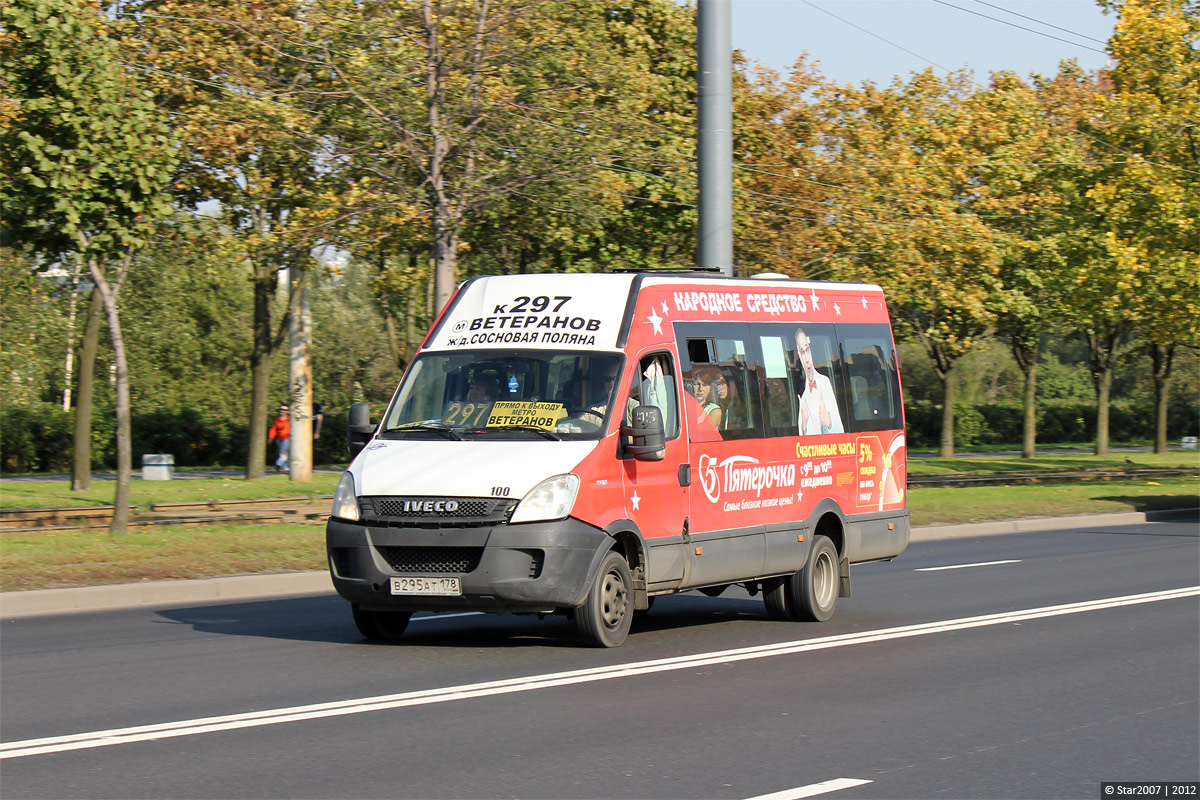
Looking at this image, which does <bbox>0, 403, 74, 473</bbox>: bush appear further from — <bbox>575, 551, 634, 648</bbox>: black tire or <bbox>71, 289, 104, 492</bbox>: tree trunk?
<bbox>575, 551, 634, 648</bbox>: black tire

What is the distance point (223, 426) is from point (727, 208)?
29.1 m

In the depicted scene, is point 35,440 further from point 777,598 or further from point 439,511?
point 439,511

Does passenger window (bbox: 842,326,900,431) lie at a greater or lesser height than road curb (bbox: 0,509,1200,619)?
greater

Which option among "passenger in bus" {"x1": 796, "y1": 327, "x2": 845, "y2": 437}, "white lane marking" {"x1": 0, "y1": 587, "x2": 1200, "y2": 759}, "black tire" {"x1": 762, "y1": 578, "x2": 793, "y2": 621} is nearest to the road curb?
"black tire" {"x1": 762, "y1": 578, "x2": 793, "y2": 621}

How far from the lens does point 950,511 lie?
81.1 ft

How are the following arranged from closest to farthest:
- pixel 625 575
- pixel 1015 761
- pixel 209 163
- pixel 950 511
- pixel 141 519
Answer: pixel 1015 761, pixel 625 575, pixel 141 519, pixel 950 511, pixel 209 163

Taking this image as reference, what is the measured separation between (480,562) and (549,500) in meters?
0.61

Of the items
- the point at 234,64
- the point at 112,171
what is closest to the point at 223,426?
the point at 234,64

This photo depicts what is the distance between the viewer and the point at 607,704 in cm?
837

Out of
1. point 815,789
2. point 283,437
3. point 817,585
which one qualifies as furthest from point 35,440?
point 815,789

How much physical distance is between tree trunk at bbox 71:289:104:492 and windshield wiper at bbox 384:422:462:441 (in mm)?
17041

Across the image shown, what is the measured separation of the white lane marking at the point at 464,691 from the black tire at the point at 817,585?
2.45ft

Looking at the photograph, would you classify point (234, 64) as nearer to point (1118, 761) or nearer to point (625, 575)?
point (625, 575)

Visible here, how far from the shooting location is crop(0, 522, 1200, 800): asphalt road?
657 cm
